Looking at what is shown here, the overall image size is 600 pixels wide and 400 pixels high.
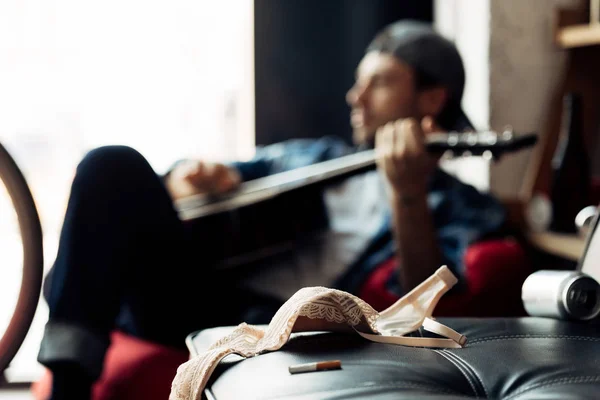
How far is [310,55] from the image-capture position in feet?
7.02

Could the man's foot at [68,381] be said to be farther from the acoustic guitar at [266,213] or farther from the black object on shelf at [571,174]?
the black object on shelf at [571,174]

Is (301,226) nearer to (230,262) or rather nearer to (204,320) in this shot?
(230,262)

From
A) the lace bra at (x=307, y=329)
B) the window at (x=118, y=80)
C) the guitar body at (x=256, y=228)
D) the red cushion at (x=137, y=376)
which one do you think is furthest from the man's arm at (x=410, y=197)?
the window at (x=118, y=80)

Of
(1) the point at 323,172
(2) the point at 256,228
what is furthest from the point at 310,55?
(2) the point at 256,228

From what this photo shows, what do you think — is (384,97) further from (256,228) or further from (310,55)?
(310,55)

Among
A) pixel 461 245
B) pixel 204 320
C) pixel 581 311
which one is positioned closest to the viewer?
pixel 581 311

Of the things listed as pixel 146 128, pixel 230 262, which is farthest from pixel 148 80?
pixel 230 262

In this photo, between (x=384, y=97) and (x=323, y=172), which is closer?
(x=323, y=172)

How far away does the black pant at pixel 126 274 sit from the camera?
1104 mm

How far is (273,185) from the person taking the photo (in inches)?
63.2

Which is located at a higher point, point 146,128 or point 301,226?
point 146,128

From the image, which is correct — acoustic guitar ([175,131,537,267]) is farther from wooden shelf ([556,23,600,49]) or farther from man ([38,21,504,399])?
wooden shelf ([556,23,600,49])

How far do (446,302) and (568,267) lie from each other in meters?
0.45

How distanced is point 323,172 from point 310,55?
69cm
